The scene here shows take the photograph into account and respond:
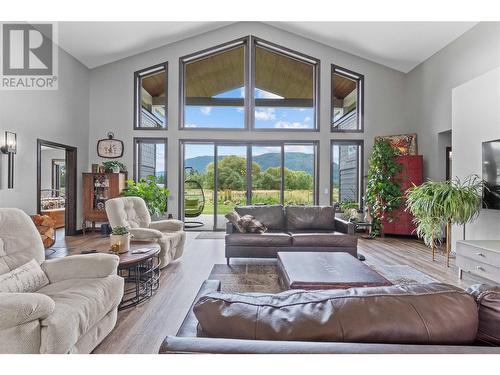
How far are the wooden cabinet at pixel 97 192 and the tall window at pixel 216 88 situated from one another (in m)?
2.12

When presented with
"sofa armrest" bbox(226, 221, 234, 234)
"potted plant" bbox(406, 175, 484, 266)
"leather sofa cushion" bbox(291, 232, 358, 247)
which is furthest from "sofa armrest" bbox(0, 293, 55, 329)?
"potted plant" bbox(406, 175, 484, 266)

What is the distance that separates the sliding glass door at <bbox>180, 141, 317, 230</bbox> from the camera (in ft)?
25.3

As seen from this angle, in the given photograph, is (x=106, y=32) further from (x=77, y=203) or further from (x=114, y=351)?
(x=114, y=351)

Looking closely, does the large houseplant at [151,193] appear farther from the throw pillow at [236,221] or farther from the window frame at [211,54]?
the throw pillow at [236,221]

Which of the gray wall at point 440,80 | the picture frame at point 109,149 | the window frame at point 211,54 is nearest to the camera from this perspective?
the gray wall at point 440,80

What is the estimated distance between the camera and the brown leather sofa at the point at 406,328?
0.84 meters

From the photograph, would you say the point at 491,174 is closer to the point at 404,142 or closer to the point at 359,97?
the point at 404,142

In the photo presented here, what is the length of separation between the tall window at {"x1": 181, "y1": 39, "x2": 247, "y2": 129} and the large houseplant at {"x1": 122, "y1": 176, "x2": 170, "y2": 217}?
170 centimetres

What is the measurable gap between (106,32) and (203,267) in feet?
16.3

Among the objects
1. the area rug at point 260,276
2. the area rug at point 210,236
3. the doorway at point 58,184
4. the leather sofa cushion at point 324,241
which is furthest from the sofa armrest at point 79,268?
the area rug at point 210,236

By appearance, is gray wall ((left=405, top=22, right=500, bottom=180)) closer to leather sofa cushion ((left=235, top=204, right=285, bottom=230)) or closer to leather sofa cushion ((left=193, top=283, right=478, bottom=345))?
leather sofa cushion ((left=235, top=204, right=285, bottom=230))

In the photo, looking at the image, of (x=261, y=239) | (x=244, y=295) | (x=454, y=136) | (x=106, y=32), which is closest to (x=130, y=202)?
(x=261, y=239)

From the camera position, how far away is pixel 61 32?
19.0ft

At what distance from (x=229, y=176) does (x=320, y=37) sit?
3896mm
